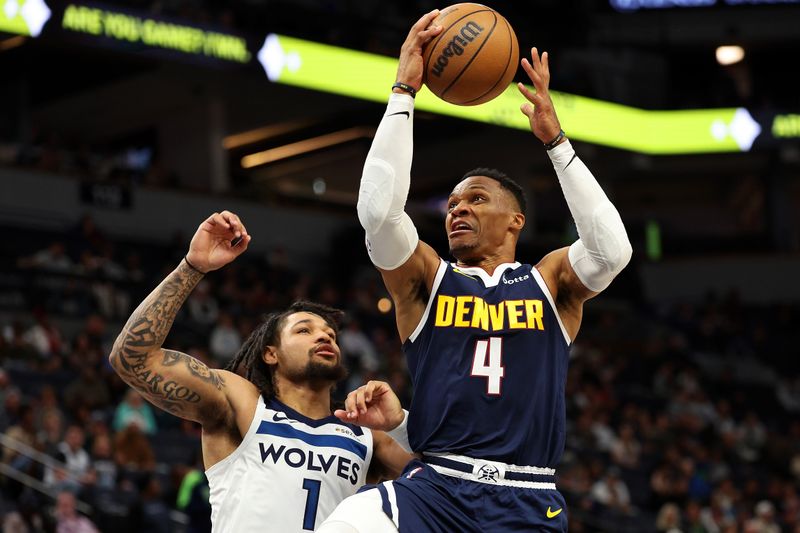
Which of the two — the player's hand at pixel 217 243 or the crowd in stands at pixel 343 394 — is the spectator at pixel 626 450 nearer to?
the crowd in stands at pixel 343 394

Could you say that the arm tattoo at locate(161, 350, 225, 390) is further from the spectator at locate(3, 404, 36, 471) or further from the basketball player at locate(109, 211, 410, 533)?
the spectator at locate(3, 404, 36, 471)

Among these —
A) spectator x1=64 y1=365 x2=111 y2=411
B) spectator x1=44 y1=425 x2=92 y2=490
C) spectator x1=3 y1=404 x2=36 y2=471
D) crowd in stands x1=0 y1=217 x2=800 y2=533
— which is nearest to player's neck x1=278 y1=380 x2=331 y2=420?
crowd in stands x1=0 y1=217 x2=800 y2=533

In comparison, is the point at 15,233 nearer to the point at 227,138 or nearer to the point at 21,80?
the point at 21,80

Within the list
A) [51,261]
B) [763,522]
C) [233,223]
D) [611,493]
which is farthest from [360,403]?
[763,522]

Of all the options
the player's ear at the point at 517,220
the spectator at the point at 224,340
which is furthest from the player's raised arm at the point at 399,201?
the spectator at the point at 224,340

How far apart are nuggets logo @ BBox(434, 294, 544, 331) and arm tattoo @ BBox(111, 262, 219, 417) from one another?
1019mm

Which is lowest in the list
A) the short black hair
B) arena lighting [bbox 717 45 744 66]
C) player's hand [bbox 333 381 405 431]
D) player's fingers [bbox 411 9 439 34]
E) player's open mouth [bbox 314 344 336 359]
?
player's hand [bbox 333 381 405 431]

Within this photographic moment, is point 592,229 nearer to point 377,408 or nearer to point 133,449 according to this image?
point 377,408

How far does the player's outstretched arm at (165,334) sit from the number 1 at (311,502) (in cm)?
50

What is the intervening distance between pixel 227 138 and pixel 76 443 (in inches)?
587

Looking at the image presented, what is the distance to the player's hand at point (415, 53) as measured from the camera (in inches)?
191

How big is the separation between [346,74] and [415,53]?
15609mm

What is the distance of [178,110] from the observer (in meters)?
24.6

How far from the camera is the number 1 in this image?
5160 mm
